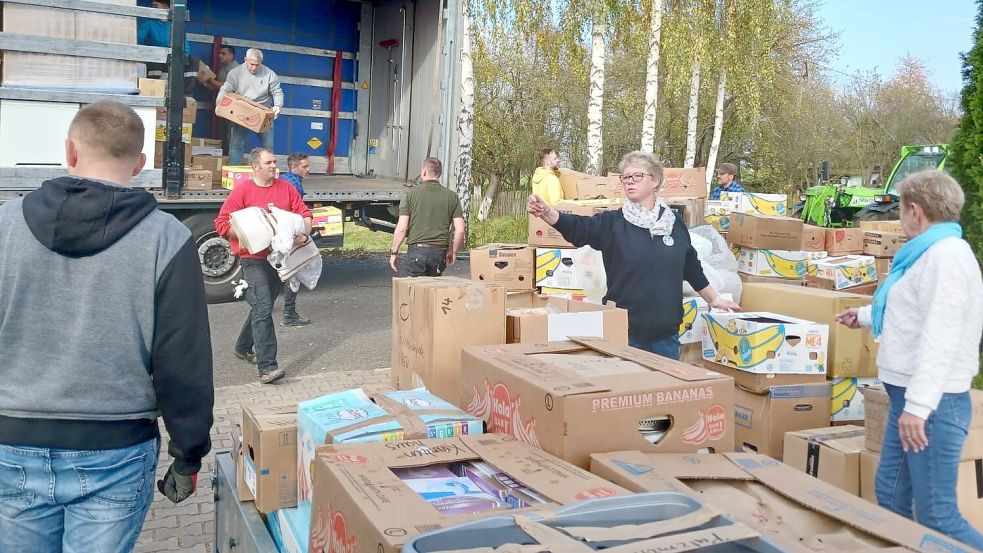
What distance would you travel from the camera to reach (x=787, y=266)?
816 cm

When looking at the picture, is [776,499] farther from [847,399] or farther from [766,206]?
[766,206]

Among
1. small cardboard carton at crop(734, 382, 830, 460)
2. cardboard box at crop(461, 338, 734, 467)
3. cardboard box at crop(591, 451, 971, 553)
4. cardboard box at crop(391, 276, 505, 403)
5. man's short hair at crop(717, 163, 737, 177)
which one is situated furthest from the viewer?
man's short hair at crop(717, 163, 737, 177)

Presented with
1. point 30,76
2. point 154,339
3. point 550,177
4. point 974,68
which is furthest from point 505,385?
point 550,177

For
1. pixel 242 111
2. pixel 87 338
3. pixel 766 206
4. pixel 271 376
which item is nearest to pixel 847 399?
pixel 87 338

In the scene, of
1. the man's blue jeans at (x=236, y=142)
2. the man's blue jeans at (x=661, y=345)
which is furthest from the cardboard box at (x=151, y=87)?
the man's blue jeans at (x=661, y=345)

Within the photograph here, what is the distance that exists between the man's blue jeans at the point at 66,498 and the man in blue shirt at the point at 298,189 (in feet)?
20.5

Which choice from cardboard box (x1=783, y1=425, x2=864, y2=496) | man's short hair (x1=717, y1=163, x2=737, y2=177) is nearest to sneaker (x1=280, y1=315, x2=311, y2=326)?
man's short hair (x1=717, y1=163, x2=737, y2=177)

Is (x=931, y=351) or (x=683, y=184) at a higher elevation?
(x=683, y=184)

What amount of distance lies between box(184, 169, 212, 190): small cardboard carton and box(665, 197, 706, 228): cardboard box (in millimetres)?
4656

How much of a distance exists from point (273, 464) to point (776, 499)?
5.04 ft

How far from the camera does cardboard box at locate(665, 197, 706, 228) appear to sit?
8.37 meters

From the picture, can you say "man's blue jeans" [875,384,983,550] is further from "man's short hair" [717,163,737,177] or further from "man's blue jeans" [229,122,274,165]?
"man's blue jeans" [229,122,274,165]

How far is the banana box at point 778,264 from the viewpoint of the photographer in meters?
8.14

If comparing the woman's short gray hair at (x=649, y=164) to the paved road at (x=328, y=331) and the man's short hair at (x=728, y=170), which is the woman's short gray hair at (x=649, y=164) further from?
the man's short hair at (x=728, y=170)
